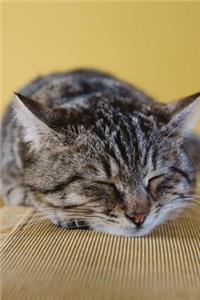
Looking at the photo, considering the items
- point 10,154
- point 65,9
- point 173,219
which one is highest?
point 65,9

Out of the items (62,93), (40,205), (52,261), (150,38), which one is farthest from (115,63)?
(52,261)

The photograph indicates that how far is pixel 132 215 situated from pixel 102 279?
32 cm

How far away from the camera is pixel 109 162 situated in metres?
1.25

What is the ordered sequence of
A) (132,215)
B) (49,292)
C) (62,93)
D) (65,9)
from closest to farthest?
(49,292) < (132,215) < (62,93) < (65,9)

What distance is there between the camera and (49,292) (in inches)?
32.9

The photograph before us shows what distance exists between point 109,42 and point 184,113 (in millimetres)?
1554

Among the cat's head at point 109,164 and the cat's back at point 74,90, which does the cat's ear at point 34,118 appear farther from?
the cat's back at point 74,90

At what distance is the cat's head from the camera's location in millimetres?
1234

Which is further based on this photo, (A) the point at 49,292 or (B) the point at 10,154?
(B) the point at 10,154

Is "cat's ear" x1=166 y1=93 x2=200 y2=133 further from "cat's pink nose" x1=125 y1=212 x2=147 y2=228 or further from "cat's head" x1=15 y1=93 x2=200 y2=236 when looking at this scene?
"cat's pink nose" x1=125 y1=212 x2=147 y2=228

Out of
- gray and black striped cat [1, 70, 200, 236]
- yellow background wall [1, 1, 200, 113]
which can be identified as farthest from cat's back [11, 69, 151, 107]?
yellow background wall [1, 1, 200, 113]

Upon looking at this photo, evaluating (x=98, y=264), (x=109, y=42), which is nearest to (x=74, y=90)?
(x=98, y=264)

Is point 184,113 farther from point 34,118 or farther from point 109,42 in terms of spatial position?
point 109,42

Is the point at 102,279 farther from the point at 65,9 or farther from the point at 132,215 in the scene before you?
the point at 65,9
